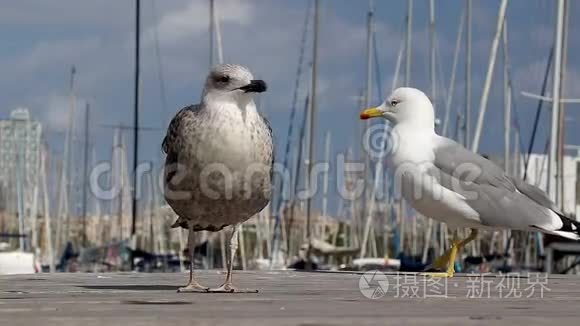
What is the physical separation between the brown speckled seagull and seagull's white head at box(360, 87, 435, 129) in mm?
3306

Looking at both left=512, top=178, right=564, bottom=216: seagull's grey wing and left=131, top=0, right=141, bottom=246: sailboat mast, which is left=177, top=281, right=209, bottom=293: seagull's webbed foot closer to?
left=512, top=178, right=564, bottom=216: seagull's grey wing

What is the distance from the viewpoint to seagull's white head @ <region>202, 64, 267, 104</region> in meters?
5.99

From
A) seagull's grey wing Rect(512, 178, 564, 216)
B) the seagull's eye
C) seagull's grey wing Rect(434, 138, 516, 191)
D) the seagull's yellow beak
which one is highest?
the seagull's yellow beak

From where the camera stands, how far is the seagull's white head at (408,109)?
30.6 feet

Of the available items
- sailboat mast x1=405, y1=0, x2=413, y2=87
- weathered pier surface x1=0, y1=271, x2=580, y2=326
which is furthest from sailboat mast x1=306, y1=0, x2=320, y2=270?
weathered pier surface x1=0, y1=271, x2=580, y2=326

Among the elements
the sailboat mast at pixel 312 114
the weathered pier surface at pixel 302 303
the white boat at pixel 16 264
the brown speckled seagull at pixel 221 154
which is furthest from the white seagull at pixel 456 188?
the white boat at pixel 16 264

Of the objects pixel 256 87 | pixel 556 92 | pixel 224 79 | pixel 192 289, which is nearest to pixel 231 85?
pixel 224 79

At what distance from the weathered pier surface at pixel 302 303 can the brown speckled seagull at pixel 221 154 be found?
0.51m

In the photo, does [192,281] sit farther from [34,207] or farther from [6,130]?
[6,130]

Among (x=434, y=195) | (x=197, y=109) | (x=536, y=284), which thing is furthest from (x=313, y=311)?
(x=434, y=195)

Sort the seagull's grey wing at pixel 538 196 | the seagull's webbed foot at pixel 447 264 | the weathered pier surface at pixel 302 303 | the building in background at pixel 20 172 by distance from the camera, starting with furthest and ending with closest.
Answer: the building in background at pixel 20 172 < the seagull's grey wing at pixel 538 196 < the seagull's webbed foot at pixel 447 264 < the weathered pier surface at pixel 302 303

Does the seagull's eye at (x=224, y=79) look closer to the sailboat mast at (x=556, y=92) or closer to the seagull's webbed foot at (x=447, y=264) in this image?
the seagull's webbed foot at (x=447, y=264)

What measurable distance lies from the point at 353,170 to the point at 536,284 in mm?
35724

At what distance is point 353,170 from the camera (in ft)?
142
